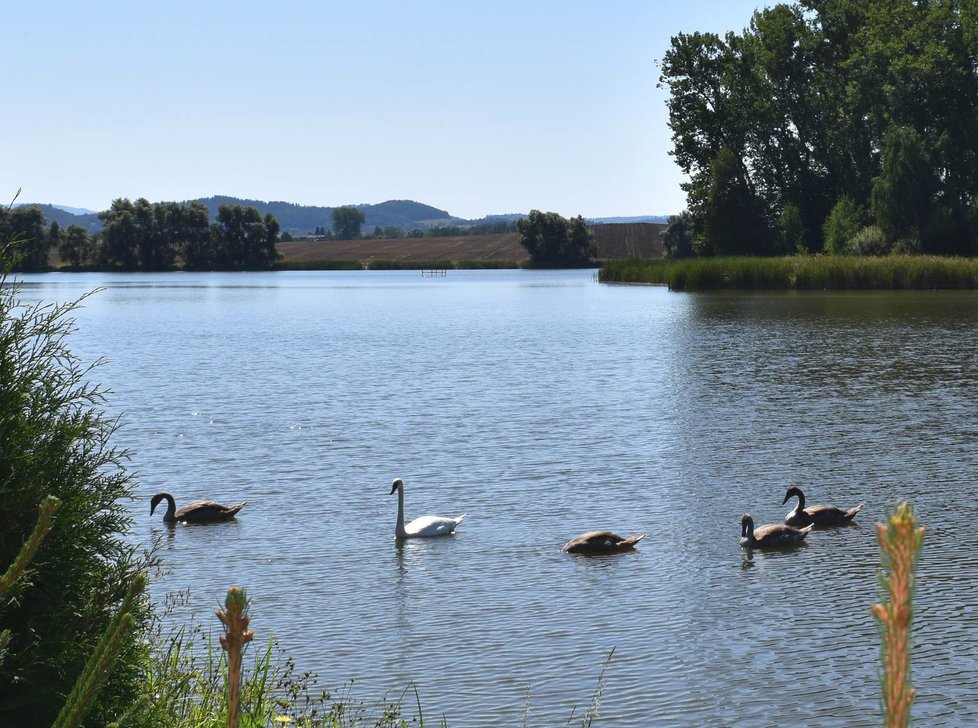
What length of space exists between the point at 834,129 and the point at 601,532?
73918 millimetres

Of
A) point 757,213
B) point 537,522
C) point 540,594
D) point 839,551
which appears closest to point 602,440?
point 537,522

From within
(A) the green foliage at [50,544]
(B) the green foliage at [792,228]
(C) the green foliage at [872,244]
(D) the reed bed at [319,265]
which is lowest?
(A) the green foliage at [50,544]

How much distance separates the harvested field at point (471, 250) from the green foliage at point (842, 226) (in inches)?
3483

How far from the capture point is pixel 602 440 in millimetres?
19922

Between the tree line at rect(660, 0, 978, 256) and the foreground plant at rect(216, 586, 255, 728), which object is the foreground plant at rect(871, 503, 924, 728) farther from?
the tree line at rect(660, 0, 978, 256)

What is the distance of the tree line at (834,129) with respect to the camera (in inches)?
2771

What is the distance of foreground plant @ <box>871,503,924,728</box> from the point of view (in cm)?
122

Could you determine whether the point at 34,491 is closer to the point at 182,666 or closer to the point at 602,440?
the point at 182,666

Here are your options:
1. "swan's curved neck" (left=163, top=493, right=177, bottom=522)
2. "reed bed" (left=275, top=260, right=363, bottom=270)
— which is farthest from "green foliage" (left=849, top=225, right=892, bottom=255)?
"reed bed" (left=275, top=260, right=363, bottom=270)

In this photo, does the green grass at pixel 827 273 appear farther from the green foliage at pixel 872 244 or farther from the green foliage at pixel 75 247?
the green foliage at pixel 75 247

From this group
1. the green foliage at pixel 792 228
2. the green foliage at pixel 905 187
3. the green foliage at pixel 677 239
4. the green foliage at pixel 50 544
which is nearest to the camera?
the green foliage at pixel 50 544

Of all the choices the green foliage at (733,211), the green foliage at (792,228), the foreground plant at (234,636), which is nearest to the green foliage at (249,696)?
the foreground plant at (234,636)

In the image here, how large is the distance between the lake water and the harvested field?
139 meters

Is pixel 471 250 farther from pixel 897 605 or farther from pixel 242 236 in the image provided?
pixel 897 605
